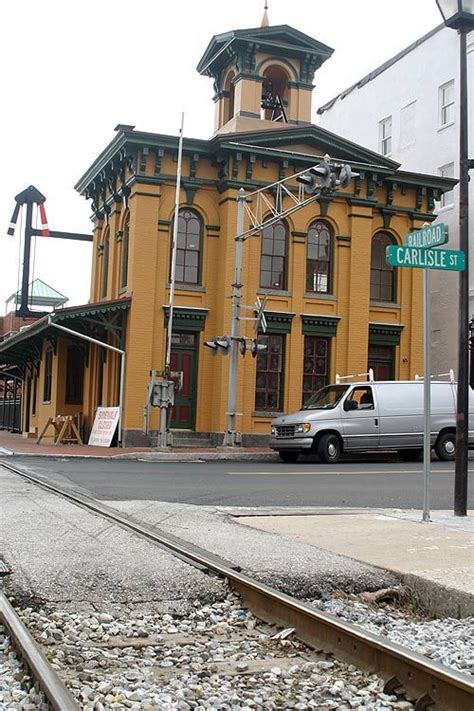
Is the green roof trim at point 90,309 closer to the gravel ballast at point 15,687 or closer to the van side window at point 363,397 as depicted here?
the van side window at point 363,397

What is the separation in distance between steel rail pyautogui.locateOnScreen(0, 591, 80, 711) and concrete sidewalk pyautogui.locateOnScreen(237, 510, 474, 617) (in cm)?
284

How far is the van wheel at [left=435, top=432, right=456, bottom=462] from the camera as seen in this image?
22.6 metres

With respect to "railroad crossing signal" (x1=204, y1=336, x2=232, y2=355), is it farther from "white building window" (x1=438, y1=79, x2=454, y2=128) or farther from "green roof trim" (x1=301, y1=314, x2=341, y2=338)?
"white building window" (x1=438, y1=79, x2=454, y2=128)

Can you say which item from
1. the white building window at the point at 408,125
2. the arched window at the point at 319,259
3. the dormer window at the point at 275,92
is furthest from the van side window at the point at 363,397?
the white building window at the point at 408,125

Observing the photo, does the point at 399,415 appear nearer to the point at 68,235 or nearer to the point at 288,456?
the point at 288,456

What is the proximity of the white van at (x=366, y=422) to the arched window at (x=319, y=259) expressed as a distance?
5889 mm

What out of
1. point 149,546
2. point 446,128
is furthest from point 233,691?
point 446,128

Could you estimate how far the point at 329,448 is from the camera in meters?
21.9

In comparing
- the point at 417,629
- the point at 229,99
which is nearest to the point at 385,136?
the point at 229,99

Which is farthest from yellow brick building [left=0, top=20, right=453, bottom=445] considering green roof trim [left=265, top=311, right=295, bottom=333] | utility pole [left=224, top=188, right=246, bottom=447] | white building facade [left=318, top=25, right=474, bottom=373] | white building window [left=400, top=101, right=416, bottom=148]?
white building window [left=400, top=101, right=416, bottom=148]

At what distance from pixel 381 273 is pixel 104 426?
10.2 m

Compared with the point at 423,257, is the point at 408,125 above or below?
above

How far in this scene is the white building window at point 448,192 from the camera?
32.8 metres

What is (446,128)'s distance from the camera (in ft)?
110
